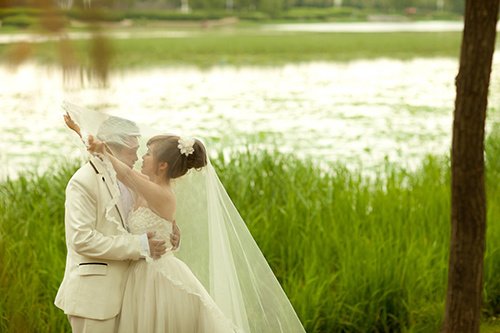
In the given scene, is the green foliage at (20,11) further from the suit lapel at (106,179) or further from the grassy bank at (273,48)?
the grassy bank at (273,48)

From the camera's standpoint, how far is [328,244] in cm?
339

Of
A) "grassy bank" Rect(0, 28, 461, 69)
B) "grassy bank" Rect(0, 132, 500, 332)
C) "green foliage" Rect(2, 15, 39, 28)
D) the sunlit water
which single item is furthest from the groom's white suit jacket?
"grassy bank" Rect(0, 28, 461, 69)

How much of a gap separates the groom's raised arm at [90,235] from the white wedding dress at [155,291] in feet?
0.18

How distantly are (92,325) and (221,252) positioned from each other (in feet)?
1.51

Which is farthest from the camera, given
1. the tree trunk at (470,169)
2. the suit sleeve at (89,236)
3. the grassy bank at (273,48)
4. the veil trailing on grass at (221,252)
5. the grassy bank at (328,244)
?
the grassy bank at (273,48)

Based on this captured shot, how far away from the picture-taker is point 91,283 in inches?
73.7

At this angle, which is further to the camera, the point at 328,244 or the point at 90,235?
the point at 328,244

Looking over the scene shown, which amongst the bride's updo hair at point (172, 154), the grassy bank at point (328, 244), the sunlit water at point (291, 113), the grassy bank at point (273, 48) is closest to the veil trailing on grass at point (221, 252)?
the bride's updo hair at point (172, 154)

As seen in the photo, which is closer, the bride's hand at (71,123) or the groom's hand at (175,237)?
the bride's hand at (71,123)

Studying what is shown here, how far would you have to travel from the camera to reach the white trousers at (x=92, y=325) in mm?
1894

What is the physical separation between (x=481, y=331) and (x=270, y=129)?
554 cm

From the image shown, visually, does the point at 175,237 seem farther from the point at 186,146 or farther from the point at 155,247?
the point at 186,146

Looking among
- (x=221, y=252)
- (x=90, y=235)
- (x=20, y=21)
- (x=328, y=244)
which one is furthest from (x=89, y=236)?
(x=328, y=244)

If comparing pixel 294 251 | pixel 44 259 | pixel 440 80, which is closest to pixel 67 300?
Answer: pixel 44 259
